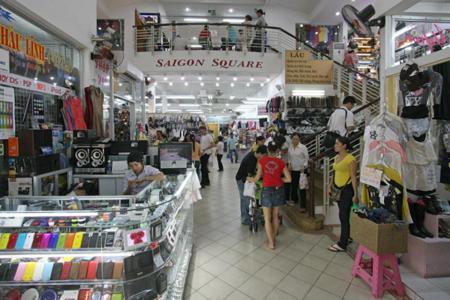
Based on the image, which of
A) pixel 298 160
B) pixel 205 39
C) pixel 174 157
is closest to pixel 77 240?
pixel 174 157

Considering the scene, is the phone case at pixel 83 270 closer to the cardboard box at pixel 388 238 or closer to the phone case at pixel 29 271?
the phone case at pixel 29 271

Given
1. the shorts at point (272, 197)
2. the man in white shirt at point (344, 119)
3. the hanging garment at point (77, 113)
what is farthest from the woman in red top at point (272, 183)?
the hanging garment at point (77, 113)

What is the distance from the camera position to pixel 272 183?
3.66 m

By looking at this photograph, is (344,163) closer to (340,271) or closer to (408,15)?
(340,271)

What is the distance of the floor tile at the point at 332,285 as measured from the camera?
272 cm

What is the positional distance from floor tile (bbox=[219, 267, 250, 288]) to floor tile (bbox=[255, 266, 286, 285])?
0.51 ft

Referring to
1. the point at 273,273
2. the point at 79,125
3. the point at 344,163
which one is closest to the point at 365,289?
the point at 273,273

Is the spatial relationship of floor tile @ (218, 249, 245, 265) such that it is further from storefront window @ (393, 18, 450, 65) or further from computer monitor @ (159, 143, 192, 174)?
storefront window @ (393, 18, 450, 65)

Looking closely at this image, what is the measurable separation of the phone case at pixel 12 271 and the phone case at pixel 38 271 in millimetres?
136

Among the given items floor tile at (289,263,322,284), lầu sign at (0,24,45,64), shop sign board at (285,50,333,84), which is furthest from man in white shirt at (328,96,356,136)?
lầu sign at (0,24,45,64)

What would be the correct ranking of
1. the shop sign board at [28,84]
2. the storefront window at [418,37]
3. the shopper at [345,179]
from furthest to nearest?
the storefront window at [418,37], the shopper at [345,179], the shop sign board at [28,84]

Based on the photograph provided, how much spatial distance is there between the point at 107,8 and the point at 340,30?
9.49 meters

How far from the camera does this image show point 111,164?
4.06m

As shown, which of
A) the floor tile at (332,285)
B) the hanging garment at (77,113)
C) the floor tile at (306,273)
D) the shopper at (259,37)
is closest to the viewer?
the floor tile at (332,285)
